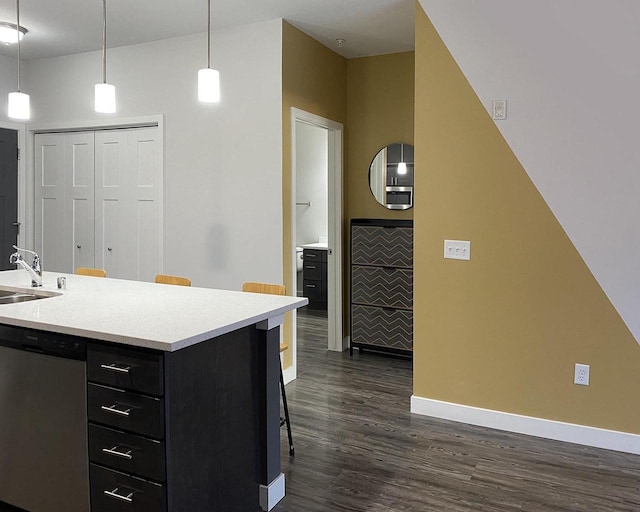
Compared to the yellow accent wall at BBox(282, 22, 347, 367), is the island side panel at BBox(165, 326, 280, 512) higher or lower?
lower

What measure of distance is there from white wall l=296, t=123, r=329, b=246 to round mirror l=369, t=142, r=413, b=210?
2.39 m

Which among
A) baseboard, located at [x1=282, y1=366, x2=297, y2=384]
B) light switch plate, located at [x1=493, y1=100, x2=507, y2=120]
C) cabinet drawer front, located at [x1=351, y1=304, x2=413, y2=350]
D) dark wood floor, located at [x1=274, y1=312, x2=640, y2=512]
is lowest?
dark wood floor, located at [x1=274, y1=312, x2=640, y2=512]

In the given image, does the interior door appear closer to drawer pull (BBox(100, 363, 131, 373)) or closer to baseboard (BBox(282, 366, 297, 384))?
baseboard (BBox(282, 366, 297, 384))

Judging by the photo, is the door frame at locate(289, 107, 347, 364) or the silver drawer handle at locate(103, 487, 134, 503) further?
the door frame at locate(289, 107, 347, 364)

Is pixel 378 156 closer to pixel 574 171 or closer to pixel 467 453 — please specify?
pixel 574 171

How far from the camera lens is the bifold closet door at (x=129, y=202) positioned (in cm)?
479

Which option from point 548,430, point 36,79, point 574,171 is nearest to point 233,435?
point 548,430

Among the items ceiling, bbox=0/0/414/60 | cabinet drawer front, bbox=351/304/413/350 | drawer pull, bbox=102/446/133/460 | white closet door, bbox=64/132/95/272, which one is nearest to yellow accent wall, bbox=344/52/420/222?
ceiling, bbox=0/0/414/60

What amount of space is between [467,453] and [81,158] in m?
4.33

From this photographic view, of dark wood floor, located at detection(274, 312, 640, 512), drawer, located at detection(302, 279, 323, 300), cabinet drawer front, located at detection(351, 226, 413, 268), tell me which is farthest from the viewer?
drawer, located at detection(302, 279, 323, 300)

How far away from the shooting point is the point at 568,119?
3.14 m

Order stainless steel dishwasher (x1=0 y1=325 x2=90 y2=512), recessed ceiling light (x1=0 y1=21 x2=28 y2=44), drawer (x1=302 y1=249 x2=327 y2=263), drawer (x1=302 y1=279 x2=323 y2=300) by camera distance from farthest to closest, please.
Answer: drawer (x1=302 y1=279 x2=323 y2=300), drawer (x1=302 y1=249 x2=327 y2=263), recessed ceiling light (x1=0 y1=21 x2=28 y2=44), stainless steel dishwasher (x1=0 y1=325 x2=90 y2=512)

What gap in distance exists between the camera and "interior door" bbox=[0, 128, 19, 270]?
5.33 metres

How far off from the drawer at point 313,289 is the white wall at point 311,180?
0.60 metres
